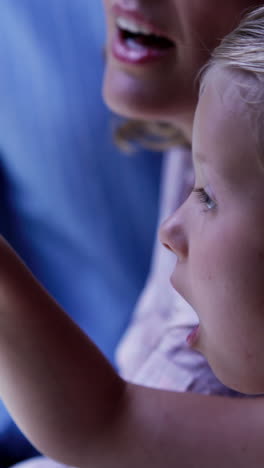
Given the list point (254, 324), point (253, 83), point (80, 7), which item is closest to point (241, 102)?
point (253, 83)

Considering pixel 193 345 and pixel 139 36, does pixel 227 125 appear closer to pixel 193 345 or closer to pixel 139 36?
pixel 193 345

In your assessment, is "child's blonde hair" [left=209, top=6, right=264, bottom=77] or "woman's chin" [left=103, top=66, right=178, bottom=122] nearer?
Result: "child's blonde hair" [left=209, top=6, right=264, bottom=77]

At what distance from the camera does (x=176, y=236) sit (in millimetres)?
392

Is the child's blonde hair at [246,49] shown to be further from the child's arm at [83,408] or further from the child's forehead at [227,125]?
the child's arm at [83,408]

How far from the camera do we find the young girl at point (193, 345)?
14.4 inches

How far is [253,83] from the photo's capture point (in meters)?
0.36

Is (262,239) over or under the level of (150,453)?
over

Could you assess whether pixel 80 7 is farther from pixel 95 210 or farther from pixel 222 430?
pixel 222 430

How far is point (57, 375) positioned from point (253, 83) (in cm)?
20

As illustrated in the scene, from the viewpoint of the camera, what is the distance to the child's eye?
38cm

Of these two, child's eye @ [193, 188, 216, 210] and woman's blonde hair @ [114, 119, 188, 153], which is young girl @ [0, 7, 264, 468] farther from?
woman's blonde hair @ [114, 119, 188, 153]

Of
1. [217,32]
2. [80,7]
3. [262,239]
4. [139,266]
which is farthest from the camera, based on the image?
[139,266]

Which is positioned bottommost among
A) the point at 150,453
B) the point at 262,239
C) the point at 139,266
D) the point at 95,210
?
the point at 139,266

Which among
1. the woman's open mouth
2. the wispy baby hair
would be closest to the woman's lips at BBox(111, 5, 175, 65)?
the woman's open mouth
